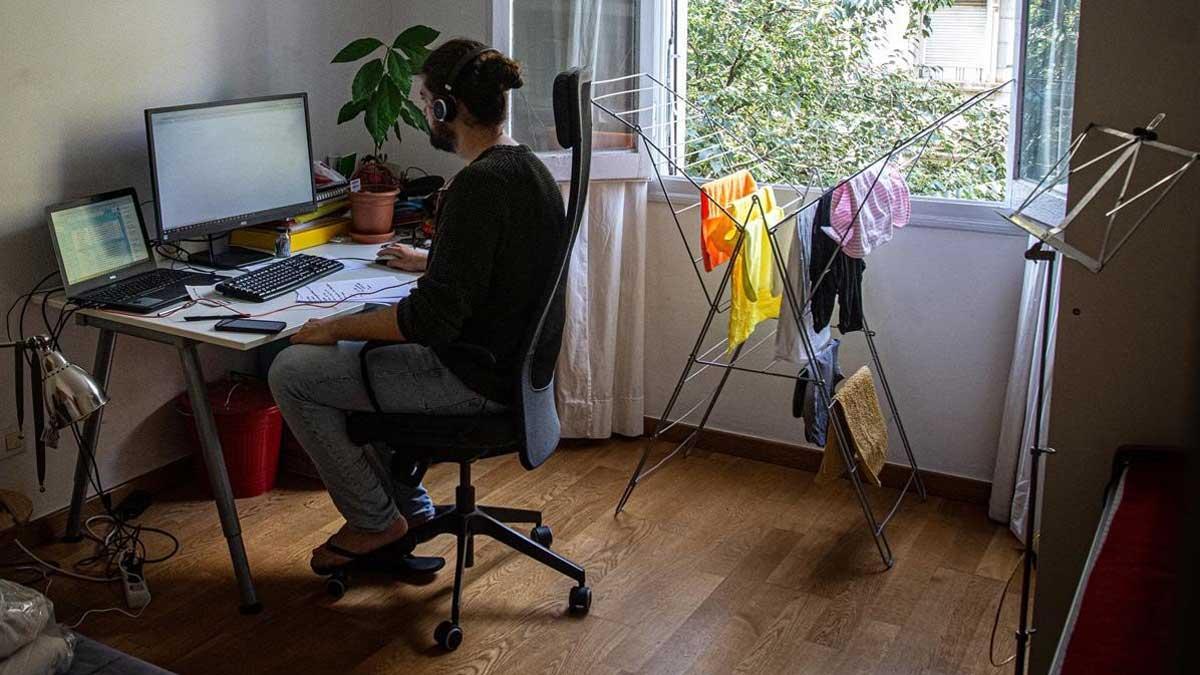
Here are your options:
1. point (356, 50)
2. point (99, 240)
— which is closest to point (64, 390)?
point (99, 240)

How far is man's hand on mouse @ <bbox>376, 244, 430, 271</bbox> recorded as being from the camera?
10.0 feet

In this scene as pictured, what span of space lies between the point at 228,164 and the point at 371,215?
0.43 meters

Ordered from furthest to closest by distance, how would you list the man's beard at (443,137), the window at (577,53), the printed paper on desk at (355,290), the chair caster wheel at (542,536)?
the window at (577,53)
the chair caster wheel at (542,536)
the printed paper on desk at (355,290)
the man's beard at (443,137)

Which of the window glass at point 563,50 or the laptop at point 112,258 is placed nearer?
the laptop at point 112,258

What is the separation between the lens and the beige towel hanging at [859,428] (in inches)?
119

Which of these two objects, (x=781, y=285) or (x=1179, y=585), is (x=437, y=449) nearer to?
(x=781, y=285)

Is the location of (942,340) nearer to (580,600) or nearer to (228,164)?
(580,600)

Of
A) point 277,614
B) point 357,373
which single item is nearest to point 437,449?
point 357,373

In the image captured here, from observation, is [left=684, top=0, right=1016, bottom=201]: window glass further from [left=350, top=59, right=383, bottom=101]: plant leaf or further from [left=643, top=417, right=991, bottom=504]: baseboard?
[left=350, top=59, right=383, bottom=101]: plant leaf

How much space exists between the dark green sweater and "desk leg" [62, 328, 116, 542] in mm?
1007

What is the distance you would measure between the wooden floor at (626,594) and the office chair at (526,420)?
0.13 meters

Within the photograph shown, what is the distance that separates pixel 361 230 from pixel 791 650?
1710 millimetres

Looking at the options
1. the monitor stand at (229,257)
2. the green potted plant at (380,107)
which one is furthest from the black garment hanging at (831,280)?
the monitor stand at (229,257)

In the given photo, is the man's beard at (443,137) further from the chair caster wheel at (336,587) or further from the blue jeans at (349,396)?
the chair caster wheel at (336,587)
